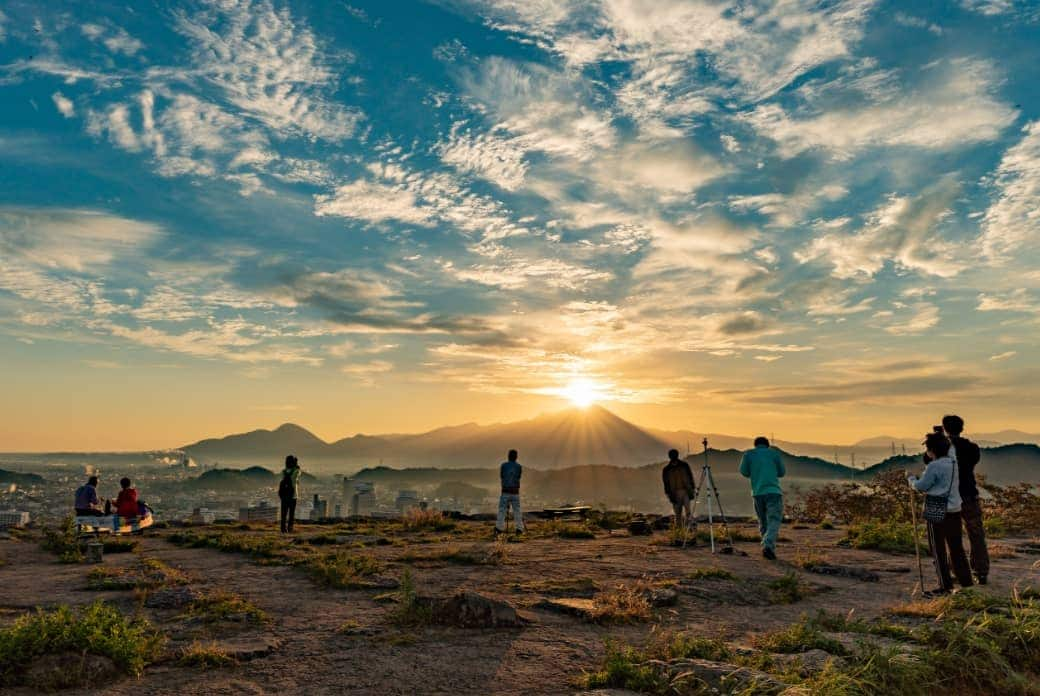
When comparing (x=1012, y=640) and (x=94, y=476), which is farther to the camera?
(x=94, y=476)

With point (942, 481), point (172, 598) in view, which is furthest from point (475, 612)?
point (942, 481)

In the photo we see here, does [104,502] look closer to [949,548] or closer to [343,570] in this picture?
[343,570]

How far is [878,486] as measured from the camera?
870 inches

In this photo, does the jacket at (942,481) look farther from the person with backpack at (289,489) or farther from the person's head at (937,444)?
the person with backpack at (289,489)

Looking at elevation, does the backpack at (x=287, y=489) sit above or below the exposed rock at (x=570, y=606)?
above

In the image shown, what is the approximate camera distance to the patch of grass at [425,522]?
19.9m

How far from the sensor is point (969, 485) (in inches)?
391

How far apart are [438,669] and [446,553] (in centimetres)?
717

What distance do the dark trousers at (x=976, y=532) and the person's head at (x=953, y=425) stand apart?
106 cm

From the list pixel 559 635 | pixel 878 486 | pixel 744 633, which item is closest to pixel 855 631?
pixel 744 633

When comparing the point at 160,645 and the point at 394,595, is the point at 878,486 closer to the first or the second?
the point at 394,595

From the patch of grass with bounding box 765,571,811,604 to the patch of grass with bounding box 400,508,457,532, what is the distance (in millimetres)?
11598

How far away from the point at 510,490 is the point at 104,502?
41.0 feet

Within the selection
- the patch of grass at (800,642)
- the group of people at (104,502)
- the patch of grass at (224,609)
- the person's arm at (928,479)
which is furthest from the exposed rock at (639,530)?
the group of people at (104,502)
